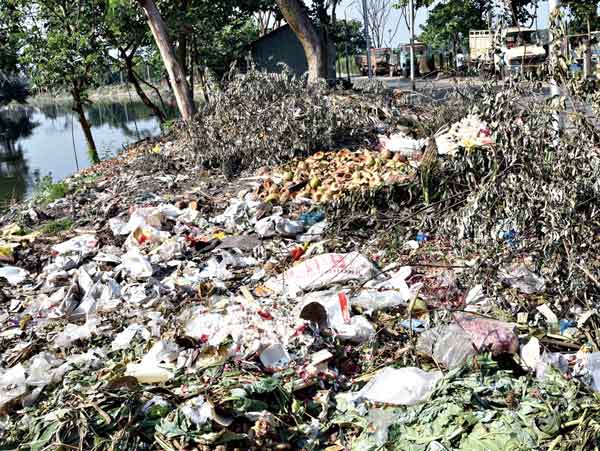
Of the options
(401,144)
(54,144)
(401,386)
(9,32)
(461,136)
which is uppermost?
(9,32)

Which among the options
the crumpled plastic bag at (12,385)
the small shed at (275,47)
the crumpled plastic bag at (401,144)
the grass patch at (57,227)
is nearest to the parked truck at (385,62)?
the small shed at (275,47)

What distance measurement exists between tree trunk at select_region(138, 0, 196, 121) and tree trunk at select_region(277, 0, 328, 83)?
168 cm

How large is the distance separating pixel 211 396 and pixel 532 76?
219cm

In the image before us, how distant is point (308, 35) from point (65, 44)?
17.7 feet

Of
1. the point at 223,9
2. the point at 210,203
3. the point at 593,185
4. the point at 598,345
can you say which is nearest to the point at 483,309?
the point at 598,345

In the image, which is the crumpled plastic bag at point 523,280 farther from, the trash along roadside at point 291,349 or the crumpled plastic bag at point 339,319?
the crumpled plastic bag at point 339,319

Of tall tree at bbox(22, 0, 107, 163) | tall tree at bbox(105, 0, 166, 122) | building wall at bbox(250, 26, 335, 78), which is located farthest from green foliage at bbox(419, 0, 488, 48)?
tall tree at bbox(22, 0, 107, 163)

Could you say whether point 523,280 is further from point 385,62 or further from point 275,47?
point 385,62

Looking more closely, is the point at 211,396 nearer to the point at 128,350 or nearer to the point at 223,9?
the point at 128,350

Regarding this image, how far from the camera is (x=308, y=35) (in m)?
8.88

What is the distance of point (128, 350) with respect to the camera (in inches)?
126

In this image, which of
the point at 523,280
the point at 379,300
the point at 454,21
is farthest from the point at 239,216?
the point at 454,21

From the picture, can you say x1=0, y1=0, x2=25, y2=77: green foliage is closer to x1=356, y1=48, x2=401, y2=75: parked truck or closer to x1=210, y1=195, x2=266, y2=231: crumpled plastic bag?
x1=210, y1=195, x2=266, y2=231: crumpled plastic bag

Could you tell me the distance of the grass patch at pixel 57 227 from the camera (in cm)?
571
